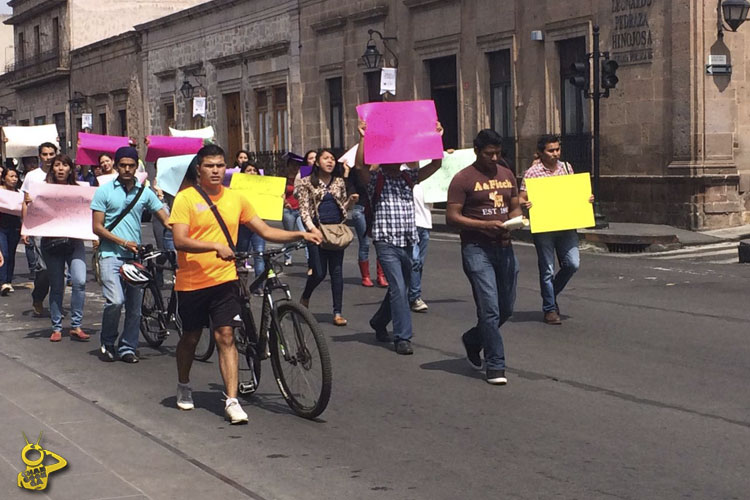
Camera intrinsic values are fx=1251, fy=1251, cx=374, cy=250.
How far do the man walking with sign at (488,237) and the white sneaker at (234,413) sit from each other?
1913 millimetres

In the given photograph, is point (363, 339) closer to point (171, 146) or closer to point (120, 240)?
point (120, 240)

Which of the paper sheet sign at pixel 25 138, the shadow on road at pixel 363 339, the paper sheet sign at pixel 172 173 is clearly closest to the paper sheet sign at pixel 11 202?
the paper sheet sign at pixel 172 173

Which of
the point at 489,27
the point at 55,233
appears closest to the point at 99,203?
the point at 55,233

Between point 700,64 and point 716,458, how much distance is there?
626 inches

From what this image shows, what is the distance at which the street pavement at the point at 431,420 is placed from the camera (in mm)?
5914

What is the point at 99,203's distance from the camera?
970 cm

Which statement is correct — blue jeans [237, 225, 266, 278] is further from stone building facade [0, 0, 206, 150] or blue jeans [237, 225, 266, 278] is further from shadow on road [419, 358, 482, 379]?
stone building facade [0, 0, 206, 150]

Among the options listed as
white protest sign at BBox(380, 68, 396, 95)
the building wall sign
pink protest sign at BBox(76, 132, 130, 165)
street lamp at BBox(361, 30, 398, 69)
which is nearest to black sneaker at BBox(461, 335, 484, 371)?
pink protest sign at BBox(76, 132, 130, 165)

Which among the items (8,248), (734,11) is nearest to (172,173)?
(8,248)

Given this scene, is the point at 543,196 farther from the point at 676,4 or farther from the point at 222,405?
the point at 676,4

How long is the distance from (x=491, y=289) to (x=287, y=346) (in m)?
1.64

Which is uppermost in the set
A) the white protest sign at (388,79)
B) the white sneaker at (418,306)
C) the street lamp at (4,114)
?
the street lamp at (4,114)

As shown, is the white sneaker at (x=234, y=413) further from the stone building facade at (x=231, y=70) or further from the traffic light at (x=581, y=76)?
the stone building facade at (x=231, y=70)

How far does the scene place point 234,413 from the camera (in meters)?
7.32
